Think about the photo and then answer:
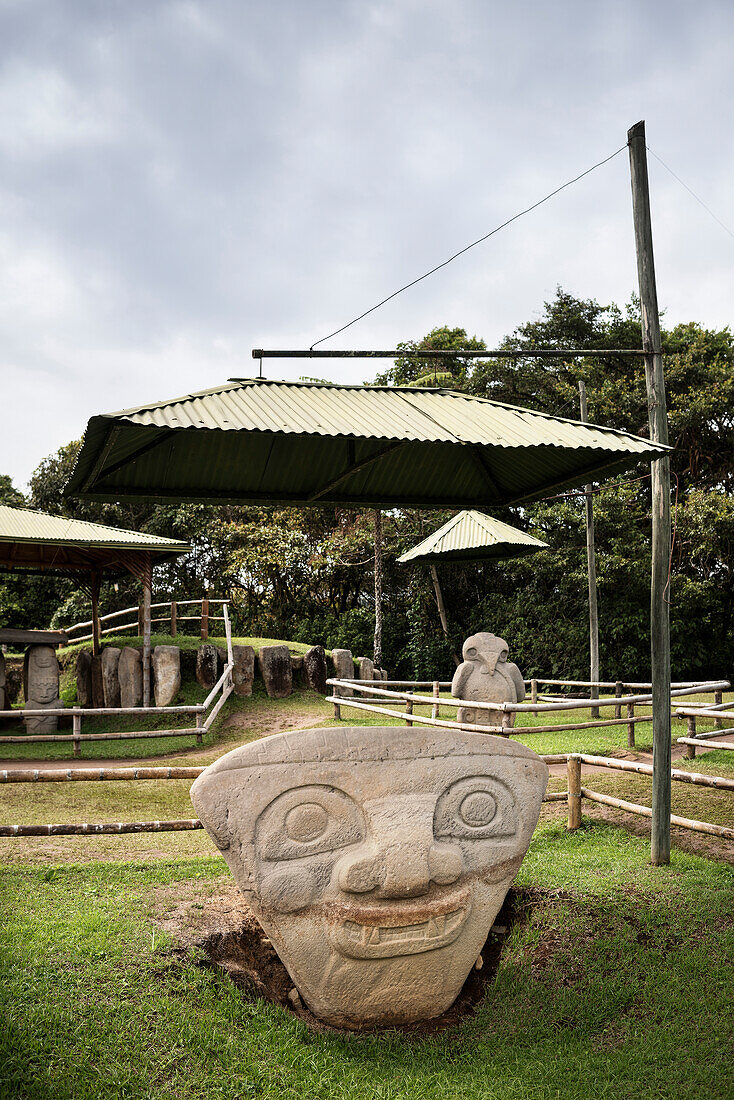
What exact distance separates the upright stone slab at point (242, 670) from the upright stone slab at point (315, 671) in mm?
1136

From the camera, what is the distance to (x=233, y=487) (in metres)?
5.77

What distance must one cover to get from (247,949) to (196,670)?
10428mm

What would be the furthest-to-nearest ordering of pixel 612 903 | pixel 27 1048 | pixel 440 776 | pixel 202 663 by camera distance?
pixel 202 663 → pixel 612 903 → pixel 440 776 → pixel 27 1048

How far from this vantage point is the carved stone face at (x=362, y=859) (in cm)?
356

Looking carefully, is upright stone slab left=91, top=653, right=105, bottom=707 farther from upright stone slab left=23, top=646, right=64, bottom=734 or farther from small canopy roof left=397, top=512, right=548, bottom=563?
small canopy roof left=397, top=512, right=548, bottom=563

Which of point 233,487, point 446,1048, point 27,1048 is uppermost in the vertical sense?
point 233,487

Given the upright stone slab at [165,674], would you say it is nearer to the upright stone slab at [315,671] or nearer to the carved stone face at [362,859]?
the upright stone slab at [315,671]

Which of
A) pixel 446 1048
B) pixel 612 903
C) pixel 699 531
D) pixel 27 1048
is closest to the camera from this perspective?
pixel 27 1048

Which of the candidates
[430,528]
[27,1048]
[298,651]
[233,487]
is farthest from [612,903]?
[430,528]

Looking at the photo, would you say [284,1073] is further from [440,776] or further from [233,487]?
[233,487]

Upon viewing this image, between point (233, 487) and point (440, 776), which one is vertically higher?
point (233, 487)

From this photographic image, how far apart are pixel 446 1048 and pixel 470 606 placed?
1627cm

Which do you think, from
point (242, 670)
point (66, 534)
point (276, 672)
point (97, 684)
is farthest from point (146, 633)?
point (276, 672)

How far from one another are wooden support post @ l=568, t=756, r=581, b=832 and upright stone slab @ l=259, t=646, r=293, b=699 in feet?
28.8
